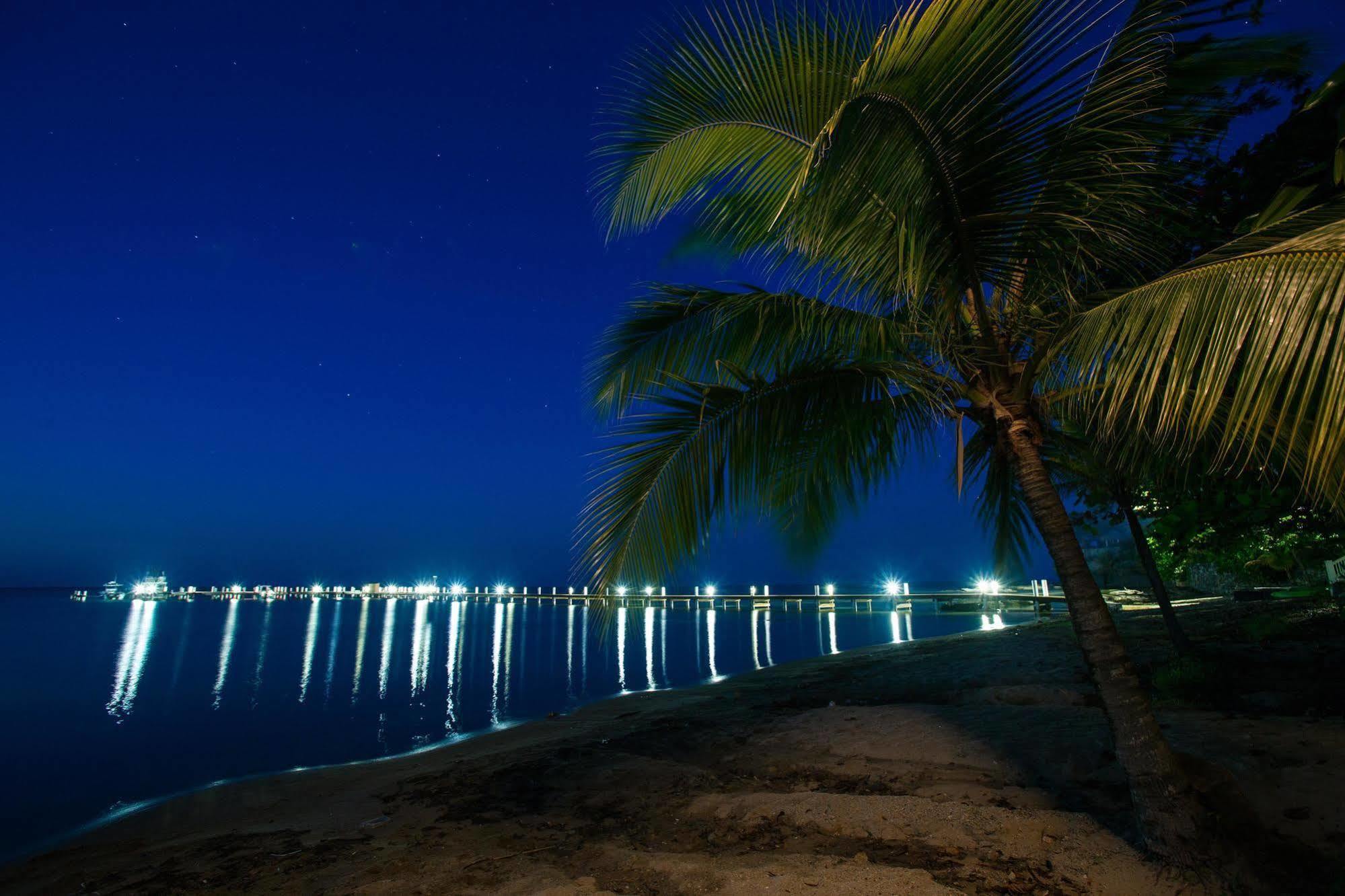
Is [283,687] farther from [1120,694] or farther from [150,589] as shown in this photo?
[150,589]

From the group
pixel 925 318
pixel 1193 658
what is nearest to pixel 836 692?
pixel 1193 658

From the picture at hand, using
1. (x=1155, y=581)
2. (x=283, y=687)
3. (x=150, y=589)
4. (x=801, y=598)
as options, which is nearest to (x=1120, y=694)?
(x=1155, y=581)

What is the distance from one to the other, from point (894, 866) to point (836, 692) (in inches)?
284

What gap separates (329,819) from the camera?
21.5 ft

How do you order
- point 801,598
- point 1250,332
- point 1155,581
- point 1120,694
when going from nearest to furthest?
1. point 1250,332
2. point 1120,694
3. point 1155,581
4. point 801,598

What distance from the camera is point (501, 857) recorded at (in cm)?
476

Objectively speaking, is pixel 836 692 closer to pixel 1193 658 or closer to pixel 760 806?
pixel 1193 658

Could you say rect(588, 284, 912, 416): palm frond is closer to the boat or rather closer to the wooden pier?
the wooden pier

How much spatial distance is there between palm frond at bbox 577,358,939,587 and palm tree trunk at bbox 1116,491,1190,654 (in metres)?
5.85

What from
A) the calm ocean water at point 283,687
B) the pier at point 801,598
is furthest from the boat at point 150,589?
the calm ocean water at point 283,687

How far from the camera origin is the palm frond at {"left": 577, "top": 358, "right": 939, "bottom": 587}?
459 cm

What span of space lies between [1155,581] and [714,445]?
820cm

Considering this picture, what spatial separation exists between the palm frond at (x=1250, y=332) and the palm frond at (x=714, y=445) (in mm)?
1328

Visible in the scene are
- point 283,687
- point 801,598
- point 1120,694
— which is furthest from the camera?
point 801,598
